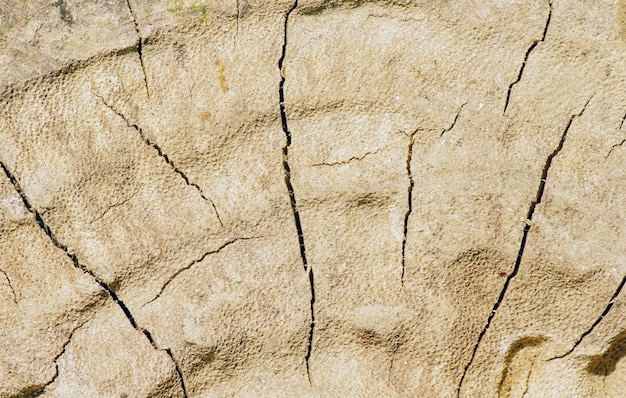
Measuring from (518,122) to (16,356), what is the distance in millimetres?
1742

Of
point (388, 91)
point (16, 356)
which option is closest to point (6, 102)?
point (16, 356)

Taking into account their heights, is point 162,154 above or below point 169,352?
above

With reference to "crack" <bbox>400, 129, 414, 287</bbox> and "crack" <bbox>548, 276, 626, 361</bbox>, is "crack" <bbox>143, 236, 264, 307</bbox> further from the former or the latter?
"crack" <bbox>548, 276, 626, 361</bbox>

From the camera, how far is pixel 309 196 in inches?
87.4

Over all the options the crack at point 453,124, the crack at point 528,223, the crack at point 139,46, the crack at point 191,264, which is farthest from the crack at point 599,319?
the crack at point 139,46

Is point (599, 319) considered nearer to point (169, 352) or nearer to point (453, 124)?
point (453, 124)

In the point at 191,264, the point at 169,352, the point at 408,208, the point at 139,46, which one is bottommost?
the point at 169,352

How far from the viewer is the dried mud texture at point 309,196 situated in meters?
2.18

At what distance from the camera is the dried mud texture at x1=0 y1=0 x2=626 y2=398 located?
2.18 m

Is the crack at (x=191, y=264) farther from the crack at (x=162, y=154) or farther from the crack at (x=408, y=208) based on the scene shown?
the crack at (x=408, y=208)

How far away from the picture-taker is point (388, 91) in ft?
7.34

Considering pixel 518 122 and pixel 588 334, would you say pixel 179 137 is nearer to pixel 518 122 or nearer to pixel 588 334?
pixel 518 122

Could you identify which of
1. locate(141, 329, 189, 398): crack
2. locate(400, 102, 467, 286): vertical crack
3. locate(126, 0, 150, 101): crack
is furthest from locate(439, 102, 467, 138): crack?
locate(141, 329, 189, 398): crack

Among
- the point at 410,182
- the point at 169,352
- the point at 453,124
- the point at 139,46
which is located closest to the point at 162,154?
the point at 139,46
